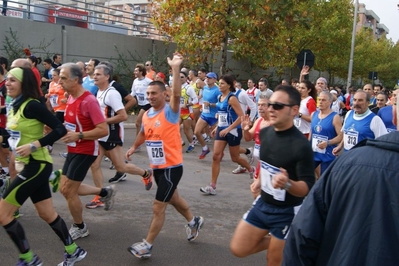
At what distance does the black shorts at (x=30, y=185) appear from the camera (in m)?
4.32

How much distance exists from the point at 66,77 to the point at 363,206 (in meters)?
3.82

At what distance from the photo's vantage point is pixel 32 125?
176 inches

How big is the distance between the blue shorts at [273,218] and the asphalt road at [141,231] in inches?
48.6

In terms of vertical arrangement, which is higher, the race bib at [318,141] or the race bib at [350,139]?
the race bib at [350,139]

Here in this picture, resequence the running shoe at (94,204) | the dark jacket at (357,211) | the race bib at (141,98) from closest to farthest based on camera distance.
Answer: the dark jacket at (357,211)
the running shoe at (94,204)
the race bib at (141,98)

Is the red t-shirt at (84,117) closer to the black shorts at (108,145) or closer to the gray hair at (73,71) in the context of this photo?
the gray hair at (73,71)

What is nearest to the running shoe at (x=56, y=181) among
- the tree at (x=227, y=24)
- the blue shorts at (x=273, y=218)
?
the blue shorts at (x=273, y=218)

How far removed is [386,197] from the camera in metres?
1.81

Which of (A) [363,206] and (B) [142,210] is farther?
(B) [142,210]

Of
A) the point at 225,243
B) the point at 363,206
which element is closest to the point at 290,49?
the point at 225,243

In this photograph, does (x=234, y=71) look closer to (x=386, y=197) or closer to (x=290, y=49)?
(x=290, y=49)

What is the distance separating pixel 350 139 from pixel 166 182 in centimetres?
280

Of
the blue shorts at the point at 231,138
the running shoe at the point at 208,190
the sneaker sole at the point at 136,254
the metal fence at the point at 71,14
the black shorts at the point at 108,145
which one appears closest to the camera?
the sneaker sole at the point at 136,254

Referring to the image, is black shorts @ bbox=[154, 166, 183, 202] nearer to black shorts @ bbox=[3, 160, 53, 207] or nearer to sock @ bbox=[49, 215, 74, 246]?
sock @ bbox=[49, 215, 74, 246]
